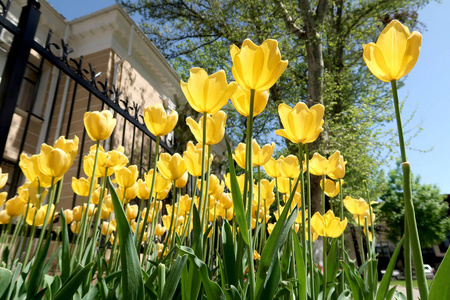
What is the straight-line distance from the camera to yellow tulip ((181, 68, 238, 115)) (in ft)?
2.42

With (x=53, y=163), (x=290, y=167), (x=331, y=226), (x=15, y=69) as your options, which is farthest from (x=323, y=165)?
(x=15, y=69)

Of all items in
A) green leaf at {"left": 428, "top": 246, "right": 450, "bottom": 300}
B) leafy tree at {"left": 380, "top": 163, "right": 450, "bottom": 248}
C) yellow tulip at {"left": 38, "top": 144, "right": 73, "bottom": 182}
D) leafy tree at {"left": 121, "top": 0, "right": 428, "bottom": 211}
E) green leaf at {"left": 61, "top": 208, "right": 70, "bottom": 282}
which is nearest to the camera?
green leaf at {"left": 428, "top": 246, "right": 450, "bottom": 300}

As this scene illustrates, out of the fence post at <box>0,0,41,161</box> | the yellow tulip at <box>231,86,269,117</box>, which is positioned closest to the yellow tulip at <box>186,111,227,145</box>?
the yellow tulip at <box>231,86,269,117</box>

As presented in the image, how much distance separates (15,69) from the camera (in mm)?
1519

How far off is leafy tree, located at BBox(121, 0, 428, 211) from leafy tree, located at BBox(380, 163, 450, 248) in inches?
433

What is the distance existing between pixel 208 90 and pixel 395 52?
1.29ft

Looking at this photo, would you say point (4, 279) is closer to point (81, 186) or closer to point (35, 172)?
point (35, 172)

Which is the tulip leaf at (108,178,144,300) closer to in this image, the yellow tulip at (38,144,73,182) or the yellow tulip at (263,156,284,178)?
the yellow tulip at (38,144,73,182)

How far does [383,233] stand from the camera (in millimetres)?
20250

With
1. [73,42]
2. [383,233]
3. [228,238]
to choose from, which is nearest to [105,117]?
[228,238]

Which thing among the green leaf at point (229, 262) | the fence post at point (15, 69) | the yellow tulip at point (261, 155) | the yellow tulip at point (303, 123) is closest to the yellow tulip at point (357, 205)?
the yellow tulip at point (261, 155)

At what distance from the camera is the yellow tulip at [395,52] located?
54cm

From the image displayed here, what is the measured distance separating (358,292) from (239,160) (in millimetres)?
485

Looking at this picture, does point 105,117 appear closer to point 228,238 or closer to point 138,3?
point 228,238
